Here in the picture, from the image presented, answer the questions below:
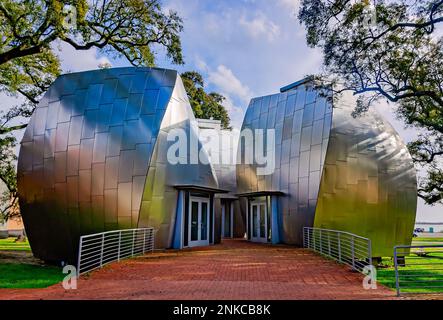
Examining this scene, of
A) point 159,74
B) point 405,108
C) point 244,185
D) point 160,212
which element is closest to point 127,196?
point 160,212

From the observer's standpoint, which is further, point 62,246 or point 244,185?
point 244,185

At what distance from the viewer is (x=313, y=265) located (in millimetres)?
12055

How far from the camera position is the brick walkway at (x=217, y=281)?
304 inches

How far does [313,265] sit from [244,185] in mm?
12177

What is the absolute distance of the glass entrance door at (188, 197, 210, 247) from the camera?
1898 centimetres

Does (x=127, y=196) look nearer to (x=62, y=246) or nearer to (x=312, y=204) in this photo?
(x=62, y=246)

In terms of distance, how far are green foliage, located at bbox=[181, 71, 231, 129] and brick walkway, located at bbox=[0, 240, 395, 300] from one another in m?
28.5

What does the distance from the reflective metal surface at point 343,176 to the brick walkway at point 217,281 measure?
5558 millimetres

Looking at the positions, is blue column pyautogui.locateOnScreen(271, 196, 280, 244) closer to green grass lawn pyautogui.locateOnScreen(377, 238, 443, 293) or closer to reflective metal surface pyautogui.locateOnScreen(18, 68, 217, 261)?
reflective metal surface pyautogui.locateOnScreen(18, 68, 217, 261)

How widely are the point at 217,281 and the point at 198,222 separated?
10343 mm

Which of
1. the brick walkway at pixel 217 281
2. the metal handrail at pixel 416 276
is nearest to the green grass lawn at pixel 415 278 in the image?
the metal handrail at pixel 416 276

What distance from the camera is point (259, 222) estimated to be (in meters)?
22.6

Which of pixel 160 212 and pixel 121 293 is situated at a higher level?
pixel 160 212

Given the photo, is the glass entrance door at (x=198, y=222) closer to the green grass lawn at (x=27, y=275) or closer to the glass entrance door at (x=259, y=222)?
the glass entrance door at (x=259, y=222)
